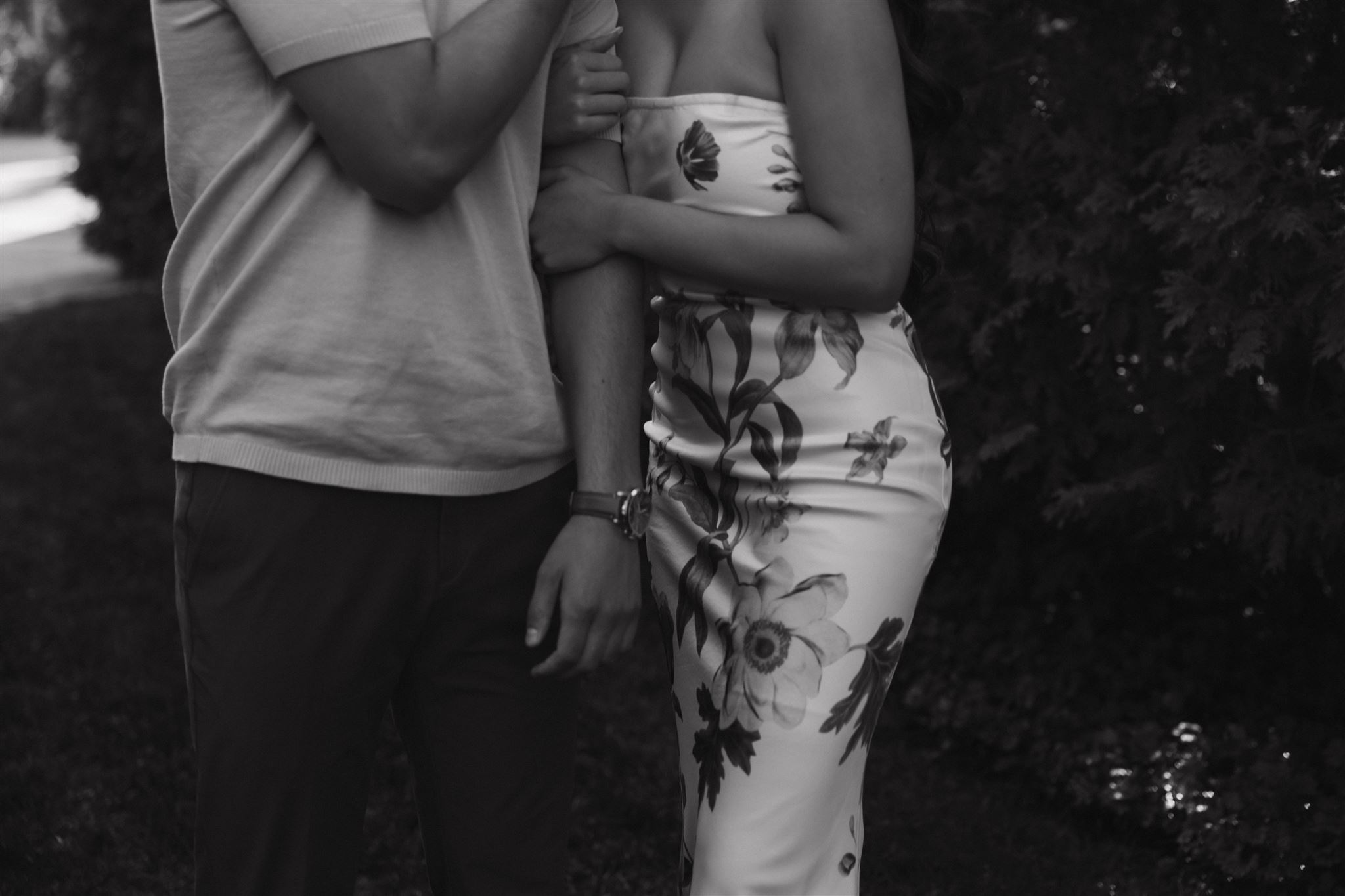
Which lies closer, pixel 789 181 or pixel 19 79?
pixel 789 181

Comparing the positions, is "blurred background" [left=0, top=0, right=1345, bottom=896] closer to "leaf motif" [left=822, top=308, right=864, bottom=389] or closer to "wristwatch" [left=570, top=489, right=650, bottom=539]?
"leaf motif" [left=822, top=308, right=864, bottom=389]

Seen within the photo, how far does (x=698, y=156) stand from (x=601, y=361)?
32cm

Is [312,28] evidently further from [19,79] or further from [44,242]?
[19,79]

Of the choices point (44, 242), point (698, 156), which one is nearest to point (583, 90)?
point (698, 156)

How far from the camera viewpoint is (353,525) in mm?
1523

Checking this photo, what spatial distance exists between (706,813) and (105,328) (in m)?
7.67

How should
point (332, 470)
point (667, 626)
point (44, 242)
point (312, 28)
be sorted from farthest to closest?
point (44, 242), point (667, 626), point (332, 470), point (312, 28)

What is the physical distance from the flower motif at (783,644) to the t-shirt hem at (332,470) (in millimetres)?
374

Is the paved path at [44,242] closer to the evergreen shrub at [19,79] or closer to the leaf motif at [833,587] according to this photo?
the evergreen shrub at [19,79]

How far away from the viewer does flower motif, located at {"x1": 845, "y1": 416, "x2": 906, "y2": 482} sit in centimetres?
177

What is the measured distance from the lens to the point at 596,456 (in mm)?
1633

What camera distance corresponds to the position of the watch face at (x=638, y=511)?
1638 mm

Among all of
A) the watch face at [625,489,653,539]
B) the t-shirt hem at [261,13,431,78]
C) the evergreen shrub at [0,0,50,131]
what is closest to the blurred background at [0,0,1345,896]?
the watch face at [625,489,653,539]

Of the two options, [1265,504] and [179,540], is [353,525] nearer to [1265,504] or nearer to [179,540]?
[179,540]
